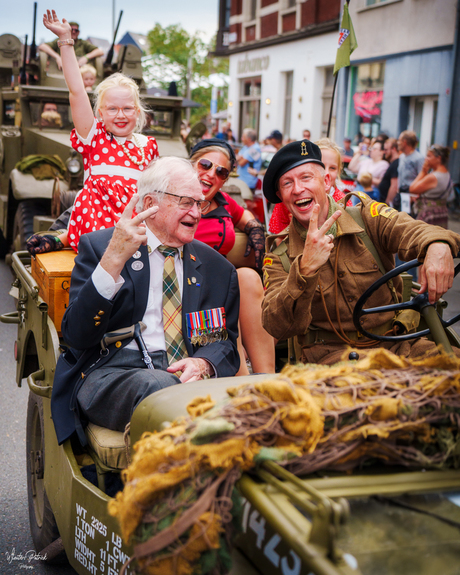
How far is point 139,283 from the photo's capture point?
2.55 metres

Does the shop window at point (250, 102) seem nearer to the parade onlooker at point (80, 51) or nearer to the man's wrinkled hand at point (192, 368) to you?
the parade onlooker at point (80, 51)

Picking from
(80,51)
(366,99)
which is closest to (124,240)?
(80,51)

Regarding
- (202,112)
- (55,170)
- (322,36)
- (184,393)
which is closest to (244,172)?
(55,170)

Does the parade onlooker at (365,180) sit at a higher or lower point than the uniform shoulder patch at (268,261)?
higher

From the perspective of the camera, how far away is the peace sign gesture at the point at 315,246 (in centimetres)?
247

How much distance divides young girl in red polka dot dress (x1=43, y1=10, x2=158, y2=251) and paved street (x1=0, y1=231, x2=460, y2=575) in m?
1.41

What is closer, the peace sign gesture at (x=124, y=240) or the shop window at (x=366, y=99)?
the peace sign gesture at (x=124, y=240)

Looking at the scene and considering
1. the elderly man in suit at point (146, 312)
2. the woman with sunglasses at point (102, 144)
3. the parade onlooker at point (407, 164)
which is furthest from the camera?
the parade onlooker at point (407, 164)

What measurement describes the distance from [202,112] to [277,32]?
85.4ft

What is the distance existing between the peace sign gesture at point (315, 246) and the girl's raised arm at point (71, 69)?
1.70 metres

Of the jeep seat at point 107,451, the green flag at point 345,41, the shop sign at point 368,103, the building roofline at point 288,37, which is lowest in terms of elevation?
the jeep seat at point 107,451

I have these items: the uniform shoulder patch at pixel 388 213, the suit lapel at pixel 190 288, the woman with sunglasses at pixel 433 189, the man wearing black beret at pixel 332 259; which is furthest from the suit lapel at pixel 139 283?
the woman with sunglasses at pixel 433 189

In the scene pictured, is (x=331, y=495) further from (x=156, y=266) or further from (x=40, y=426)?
(x=40, y=426)

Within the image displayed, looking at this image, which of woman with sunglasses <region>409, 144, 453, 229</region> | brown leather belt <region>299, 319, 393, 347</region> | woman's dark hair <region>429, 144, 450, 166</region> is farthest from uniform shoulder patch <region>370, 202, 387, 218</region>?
woman's dark hair <region>429, 144, 450, 166</region>
